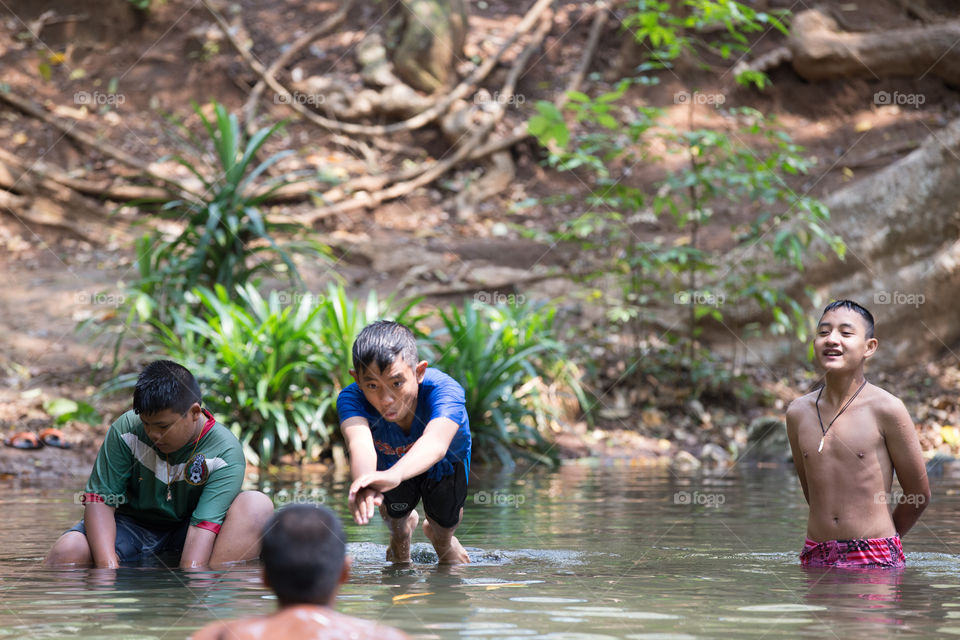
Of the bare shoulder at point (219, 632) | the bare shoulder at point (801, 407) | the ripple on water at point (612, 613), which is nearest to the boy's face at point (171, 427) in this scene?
the ripple on water at point (612, 613)

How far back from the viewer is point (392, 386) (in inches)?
142

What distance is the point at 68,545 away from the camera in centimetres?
383

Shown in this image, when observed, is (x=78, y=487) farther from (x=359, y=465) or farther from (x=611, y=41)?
(x=611, y=41)

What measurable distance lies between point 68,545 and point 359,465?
4.07 ft

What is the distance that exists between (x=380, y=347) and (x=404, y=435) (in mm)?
552

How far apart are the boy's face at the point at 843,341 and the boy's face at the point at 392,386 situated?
5.13 ft

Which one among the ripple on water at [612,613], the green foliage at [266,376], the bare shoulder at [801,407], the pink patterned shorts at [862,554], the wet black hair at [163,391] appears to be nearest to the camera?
the ripple on water at [612,613]

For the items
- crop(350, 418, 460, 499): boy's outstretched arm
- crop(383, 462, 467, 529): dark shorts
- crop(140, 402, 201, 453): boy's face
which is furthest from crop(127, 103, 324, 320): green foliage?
crop(350, 418, 460, 499): boy's outstretched arm

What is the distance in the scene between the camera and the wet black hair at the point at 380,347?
140 inches

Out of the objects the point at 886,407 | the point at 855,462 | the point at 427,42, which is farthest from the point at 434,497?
the point at 427,42

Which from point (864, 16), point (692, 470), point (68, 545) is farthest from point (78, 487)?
point (864, 16)

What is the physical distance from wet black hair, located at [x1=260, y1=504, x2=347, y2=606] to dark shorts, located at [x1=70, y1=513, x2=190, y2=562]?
2324 millimetres

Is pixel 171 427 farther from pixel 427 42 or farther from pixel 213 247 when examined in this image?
pixel 427 42

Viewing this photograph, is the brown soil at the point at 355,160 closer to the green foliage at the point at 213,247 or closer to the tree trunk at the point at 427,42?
the tree trunk at the point at 427,42
